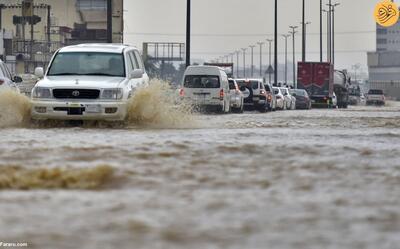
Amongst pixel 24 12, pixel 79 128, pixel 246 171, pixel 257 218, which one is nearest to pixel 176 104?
pixel 79 128

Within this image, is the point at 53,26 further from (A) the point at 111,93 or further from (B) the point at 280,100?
(A) the point at 111,93

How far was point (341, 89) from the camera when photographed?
71375 mm

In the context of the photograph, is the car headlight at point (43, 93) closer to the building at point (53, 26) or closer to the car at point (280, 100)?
the car at point (280, 100)

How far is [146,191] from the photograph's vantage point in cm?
795

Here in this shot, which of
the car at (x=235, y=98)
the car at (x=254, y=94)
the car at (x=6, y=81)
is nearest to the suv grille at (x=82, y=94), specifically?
the car at (x=6, y=81)

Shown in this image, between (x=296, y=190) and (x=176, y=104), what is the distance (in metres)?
13.2

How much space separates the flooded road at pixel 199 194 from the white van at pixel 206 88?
64.1ft

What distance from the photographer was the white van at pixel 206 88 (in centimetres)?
3303

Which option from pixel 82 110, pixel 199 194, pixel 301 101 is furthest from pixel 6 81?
pixel 301 101

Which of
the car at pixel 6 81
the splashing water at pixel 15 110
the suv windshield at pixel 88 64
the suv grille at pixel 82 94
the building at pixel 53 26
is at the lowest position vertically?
the splashing water at pixel 15 110

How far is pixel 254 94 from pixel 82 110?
24803 mm

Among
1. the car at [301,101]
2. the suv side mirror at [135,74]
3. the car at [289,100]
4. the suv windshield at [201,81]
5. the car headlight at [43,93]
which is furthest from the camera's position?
the car at [301,101]

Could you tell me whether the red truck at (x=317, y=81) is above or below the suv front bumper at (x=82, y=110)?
above

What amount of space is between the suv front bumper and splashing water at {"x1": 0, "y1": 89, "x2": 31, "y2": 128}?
0.60 metres
